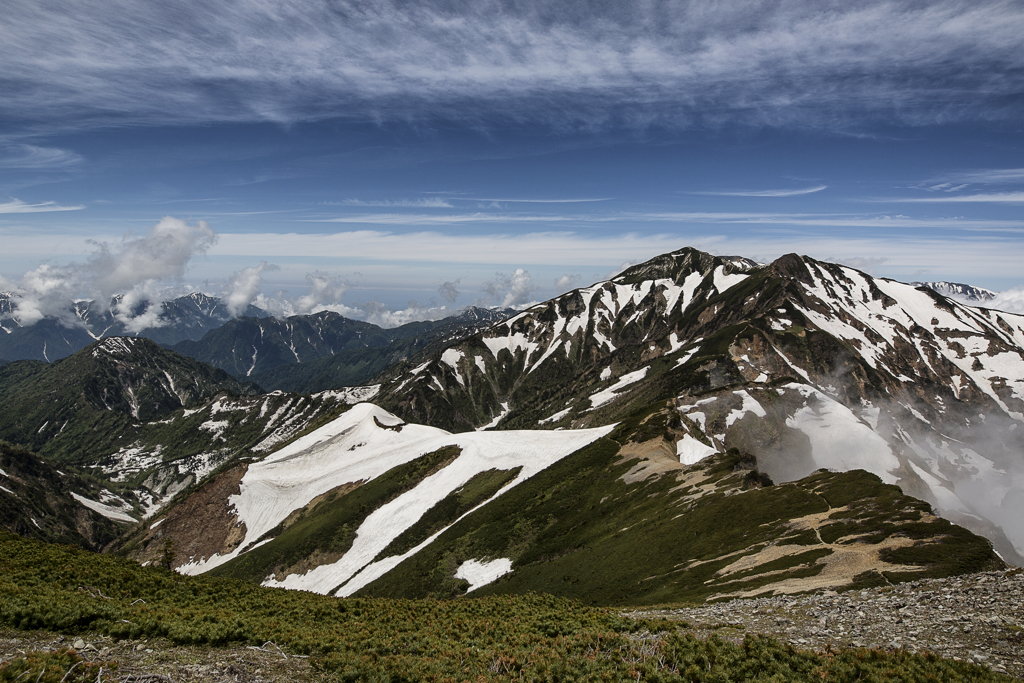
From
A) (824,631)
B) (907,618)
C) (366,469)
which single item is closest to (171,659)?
(824,631)

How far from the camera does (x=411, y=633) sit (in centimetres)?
2681

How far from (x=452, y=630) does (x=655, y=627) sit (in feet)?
37.0

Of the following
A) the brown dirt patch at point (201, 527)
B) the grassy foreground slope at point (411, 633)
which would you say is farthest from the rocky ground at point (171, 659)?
the brown dirt patch at point (201, 527)

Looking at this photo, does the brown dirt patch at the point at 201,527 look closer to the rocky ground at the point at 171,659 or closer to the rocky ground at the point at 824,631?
the rocky ground at the point at 171,659

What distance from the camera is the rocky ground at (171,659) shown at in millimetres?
17781

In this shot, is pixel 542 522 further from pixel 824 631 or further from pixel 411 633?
pixel 824 631

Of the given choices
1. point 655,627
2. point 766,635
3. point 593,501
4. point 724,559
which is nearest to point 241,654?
point 655,627

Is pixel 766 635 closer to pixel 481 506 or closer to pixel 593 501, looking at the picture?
pixel 593 501

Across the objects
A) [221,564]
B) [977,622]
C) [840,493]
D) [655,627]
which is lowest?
[221,564]

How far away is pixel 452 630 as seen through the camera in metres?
27.7

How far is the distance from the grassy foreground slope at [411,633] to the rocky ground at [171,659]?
779 mm

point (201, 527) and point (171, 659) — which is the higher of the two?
point (171, 659)

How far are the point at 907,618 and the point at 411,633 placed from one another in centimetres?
2664

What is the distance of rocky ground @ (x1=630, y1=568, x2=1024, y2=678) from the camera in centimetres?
2297
